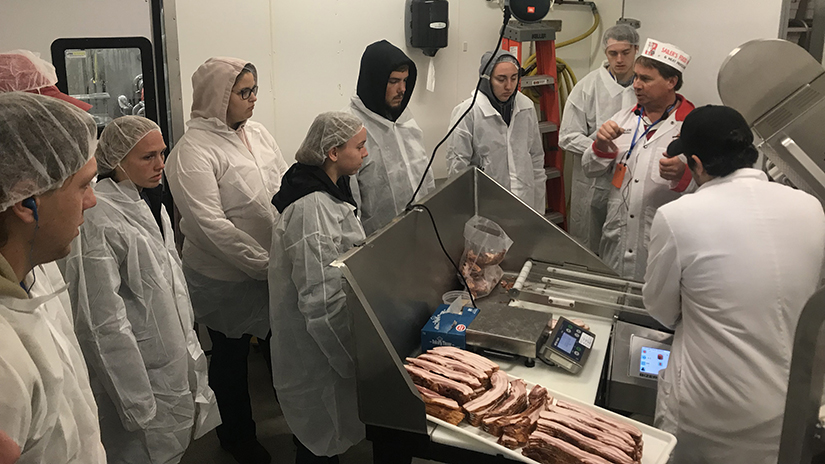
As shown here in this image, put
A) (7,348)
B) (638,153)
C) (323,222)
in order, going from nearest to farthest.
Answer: (7,348) → (323,222) → (638,153)

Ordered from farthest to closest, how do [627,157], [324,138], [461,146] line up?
[461,146], [627,157], [324,138]

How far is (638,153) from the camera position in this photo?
2.84m

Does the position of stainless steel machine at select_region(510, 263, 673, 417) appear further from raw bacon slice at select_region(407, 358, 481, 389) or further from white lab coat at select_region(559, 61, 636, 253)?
white lab coat at select_region(559, 61, 636, 253)

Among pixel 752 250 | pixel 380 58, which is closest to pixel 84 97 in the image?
pixel 380 58

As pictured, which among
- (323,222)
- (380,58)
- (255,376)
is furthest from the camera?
(255,376)

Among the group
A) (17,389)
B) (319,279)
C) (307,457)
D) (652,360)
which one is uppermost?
(17,389)

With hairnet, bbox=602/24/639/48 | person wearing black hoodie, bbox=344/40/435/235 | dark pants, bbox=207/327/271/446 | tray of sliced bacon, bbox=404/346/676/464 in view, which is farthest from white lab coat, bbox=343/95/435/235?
hairnet, bbox=602/24/639/48

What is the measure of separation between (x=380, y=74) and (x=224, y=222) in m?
0.91

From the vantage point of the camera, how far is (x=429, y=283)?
81.0 inches

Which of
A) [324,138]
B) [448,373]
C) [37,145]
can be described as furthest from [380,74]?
[37,145]

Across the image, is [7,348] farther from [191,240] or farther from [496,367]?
[191,240]

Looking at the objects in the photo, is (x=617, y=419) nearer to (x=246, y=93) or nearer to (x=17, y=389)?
(x=17, y=389)

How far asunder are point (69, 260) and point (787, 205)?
1840 mm

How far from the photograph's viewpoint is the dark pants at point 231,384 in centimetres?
245
